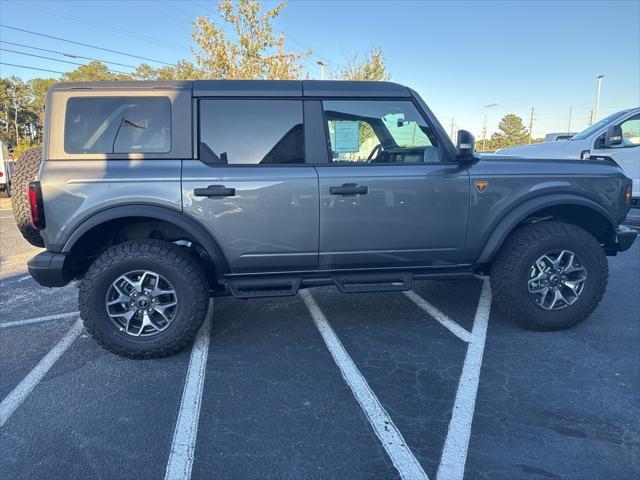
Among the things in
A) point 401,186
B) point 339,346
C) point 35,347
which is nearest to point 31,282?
point 35,347

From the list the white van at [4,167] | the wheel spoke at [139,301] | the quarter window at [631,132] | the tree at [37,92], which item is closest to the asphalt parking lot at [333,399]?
the wheel spoke at [139,301]

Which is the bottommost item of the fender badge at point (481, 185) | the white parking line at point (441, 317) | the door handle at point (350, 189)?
the white parking line at point (441, 317)

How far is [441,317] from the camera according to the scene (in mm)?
3936

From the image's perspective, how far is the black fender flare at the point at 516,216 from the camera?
137 inches

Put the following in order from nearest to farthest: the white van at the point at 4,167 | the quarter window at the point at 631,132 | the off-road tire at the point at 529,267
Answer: the off-road tire at the point at 529,267, the quarter window at the point at 631,132, the white van at the point at 4,167

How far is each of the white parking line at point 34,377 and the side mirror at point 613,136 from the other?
7659 mm

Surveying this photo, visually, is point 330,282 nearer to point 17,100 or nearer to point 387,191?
point 387,191

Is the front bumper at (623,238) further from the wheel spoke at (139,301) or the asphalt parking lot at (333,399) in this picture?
the wheel spoke at (139,301)

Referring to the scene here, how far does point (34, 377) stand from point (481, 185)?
11.8 ft

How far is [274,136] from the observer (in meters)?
3.28

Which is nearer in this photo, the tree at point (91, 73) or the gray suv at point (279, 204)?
the gray suv at point (279, 204)

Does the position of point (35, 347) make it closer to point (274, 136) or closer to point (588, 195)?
point (274, 136)

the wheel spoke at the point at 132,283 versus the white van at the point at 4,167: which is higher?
the white van at the point at 4,167

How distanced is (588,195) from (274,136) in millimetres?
2675
